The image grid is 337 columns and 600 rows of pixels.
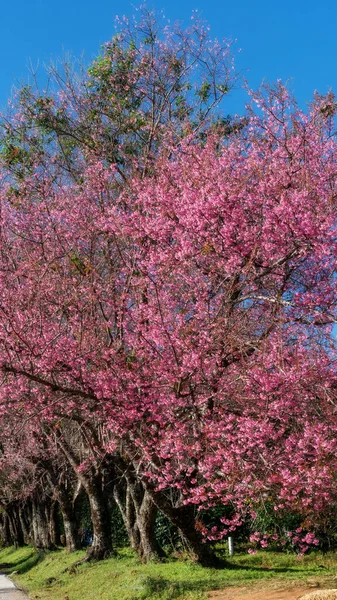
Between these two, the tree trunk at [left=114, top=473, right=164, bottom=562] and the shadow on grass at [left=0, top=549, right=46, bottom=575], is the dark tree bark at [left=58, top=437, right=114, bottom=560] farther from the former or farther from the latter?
the shadow on grass at [left=0, top=549, right=46, bottom=575]

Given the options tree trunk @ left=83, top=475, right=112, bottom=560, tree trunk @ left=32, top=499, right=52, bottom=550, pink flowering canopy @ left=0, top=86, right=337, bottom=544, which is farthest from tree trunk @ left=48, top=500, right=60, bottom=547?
pink flowering canopy @ left=0, top=86, right=337, bottom=544

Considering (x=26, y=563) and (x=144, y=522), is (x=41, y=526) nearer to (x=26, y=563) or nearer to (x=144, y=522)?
(x=26, y=563)

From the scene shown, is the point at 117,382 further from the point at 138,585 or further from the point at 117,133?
the point at 117,133

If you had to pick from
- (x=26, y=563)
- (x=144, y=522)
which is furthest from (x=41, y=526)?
(x=144, y=522)

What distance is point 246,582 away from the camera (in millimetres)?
12094

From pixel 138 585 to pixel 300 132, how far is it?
28.1ft

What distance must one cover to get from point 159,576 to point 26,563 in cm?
1429

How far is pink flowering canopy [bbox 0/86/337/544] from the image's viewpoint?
9.98 m

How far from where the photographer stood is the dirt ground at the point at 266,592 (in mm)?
10336

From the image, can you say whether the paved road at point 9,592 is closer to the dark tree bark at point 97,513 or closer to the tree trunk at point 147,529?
the dark tree bark at point 97,513

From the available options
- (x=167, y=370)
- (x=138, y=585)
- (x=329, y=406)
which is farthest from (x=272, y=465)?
(x=138, y=585)

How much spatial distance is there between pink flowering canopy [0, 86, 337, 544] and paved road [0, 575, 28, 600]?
6.45m

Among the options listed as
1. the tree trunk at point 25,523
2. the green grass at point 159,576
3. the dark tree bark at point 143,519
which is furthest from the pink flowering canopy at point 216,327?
the tree trunk at point 25,523

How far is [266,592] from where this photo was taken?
10867 mm
